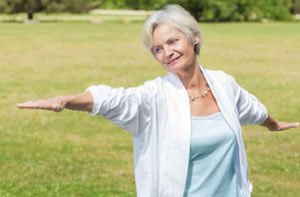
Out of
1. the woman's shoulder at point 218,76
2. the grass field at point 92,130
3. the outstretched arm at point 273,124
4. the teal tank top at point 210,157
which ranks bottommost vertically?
the grass field at point 92,130

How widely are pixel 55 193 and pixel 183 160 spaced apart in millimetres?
5012

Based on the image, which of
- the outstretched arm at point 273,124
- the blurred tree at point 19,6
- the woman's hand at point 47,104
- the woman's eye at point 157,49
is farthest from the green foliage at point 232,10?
the woman's hand at point 47,104

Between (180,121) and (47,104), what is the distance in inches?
37.3

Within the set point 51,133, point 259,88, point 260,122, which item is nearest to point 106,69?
point 259,88

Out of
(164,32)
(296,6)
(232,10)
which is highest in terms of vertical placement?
(164,32)

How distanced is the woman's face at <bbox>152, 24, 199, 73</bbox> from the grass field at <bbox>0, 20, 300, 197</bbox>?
0.54 m

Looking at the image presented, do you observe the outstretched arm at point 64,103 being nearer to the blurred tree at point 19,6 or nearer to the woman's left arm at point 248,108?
the woman's left arm at point 248,108

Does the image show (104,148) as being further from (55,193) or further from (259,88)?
(259,88)

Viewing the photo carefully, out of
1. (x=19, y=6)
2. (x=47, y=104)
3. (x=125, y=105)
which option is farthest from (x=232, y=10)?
(x=47, y=104)

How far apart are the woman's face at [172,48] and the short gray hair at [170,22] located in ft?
0.08

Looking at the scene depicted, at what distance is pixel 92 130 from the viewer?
13.2 m

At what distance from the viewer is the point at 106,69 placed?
2506cm

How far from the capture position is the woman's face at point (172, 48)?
395 centimetres

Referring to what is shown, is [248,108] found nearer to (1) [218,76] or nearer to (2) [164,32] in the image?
(1) [218,76]
